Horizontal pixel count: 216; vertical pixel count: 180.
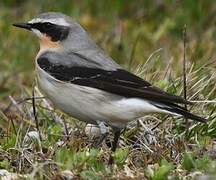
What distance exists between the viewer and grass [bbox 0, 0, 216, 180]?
6.38m

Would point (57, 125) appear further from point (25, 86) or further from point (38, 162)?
point (25, 86)

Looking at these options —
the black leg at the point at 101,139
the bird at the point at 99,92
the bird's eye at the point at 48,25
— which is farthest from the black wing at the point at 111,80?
the bird's eye at the point at 48,25

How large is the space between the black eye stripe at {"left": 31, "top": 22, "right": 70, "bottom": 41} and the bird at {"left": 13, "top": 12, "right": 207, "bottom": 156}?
32 centimetres

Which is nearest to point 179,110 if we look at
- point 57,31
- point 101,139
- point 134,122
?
point 101,139

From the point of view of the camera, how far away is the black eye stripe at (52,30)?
7.89m

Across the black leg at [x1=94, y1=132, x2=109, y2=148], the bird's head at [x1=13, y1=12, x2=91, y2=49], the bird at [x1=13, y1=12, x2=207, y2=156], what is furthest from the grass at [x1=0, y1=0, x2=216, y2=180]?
the bird's head at [x1=13, y1=12, x2=91, y2=49]

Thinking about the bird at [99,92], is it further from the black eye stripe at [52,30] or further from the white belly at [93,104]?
the black eye stripe at [52,30]

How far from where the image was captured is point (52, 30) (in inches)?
311

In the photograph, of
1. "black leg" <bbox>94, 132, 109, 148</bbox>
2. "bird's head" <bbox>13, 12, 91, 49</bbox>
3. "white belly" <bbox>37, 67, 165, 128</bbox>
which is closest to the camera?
"white belly" <bbox>37, 67, 165, 128</bbox>

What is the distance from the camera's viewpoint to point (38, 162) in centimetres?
655

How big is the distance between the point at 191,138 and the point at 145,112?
2.20 ft

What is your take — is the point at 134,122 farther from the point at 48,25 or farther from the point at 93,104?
the point at 48,25

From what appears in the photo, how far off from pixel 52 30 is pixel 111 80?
107 centimetres

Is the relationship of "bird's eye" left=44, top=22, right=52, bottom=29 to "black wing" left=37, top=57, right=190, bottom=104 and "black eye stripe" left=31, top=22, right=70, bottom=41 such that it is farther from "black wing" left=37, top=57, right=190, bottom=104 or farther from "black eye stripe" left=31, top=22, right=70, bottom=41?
"black wing" left=37, top=57, right=190, bottom=104
